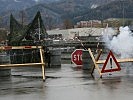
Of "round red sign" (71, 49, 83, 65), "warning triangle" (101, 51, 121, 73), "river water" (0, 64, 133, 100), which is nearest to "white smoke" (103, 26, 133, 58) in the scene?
"round red sign" (71, 49, 83, 65)

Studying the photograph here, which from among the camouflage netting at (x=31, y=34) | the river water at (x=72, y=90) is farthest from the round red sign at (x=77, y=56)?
the river water at (x=72, y=90)

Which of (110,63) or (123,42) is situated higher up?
(123,42)

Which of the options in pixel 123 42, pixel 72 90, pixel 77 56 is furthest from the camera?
pixel 77 56

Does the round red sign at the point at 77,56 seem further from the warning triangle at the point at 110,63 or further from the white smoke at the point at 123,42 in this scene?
the warning triangle at the point at 110,63

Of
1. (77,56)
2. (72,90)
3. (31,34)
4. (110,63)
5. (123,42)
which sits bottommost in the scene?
(72,90)

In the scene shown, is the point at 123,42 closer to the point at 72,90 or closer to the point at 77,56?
the point at 77,56

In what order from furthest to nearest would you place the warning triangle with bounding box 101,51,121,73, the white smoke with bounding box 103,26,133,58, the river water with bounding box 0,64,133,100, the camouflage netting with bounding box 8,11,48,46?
1. the camouflage netting with bounding box 8,11,48,46
2. the white smoke with bounding box 103,26,133,58
3. the warning triangle with bounding box 101,51,121,73
4. the river water with bounding box 0,64,133,100

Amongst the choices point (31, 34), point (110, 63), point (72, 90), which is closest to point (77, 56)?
point (31, 34)

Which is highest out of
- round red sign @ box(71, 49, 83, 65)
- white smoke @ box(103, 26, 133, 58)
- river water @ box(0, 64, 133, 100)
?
white smoke @ box(103, 26, 133, 58)

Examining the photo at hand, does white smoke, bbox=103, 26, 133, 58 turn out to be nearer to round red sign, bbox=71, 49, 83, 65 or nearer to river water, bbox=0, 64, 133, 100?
round red sign, bbox=71, 49, 83, 65

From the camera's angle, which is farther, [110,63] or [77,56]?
[77,56]

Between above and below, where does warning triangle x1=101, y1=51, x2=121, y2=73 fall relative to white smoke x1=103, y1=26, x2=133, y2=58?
below

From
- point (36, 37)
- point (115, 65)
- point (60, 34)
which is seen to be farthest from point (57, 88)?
point (60, 34)

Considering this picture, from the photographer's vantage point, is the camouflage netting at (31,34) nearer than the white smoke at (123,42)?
No
